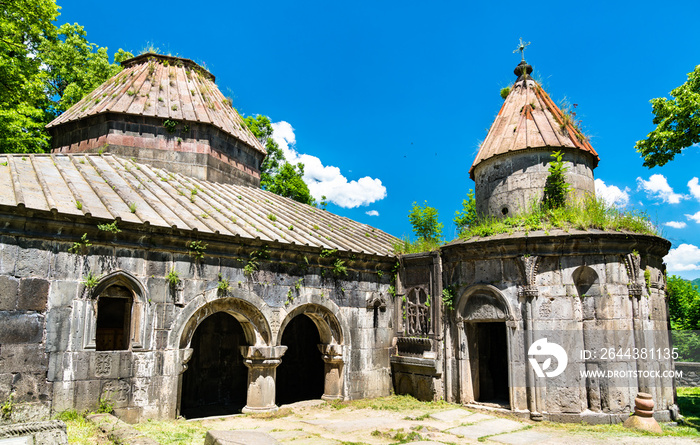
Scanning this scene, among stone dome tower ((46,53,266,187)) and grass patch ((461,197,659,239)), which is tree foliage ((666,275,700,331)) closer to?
grass patch ((461,197,659,239))

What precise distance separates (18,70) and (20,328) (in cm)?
886

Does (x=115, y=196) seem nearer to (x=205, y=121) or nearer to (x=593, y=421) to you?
(x=205, y=121)

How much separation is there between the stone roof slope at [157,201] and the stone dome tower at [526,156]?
3111 mm

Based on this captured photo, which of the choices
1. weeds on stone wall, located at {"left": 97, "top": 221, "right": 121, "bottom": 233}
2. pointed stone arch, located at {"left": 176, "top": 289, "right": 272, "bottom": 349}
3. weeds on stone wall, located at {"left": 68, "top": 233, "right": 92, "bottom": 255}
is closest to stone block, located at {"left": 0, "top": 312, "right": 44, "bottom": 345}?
weeds on stone wall, located at {"left": 68, "top": 233, "right": 92, "bottom": 255}

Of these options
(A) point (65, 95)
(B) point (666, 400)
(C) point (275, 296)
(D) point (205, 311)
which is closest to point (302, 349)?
(C) point (275, 296)

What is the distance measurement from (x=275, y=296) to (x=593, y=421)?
6.51 m

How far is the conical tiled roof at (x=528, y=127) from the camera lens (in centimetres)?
1151

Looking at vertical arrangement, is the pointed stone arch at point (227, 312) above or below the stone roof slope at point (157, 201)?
below

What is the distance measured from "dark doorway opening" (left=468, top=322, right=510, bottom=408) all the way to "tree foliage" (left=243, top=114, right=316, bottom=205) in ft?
40.6

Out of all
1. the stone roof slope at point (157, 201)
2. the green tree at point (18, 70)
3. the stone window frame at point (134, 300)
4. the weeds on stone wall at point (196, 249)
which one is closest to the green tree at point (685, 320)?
the stone roof slope at point (157, 201)

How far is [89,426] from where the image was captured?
6797 millimetres

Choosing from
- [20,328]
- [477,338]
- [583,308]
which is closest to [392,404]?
[477,338]

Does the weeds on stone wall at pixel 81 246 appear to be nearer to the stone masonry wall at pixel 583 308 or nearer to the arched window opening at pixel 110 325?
the arched window opening at pixel 110 325

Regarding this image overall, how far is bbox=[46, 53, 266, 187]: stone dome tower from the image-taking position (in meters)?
12.7
